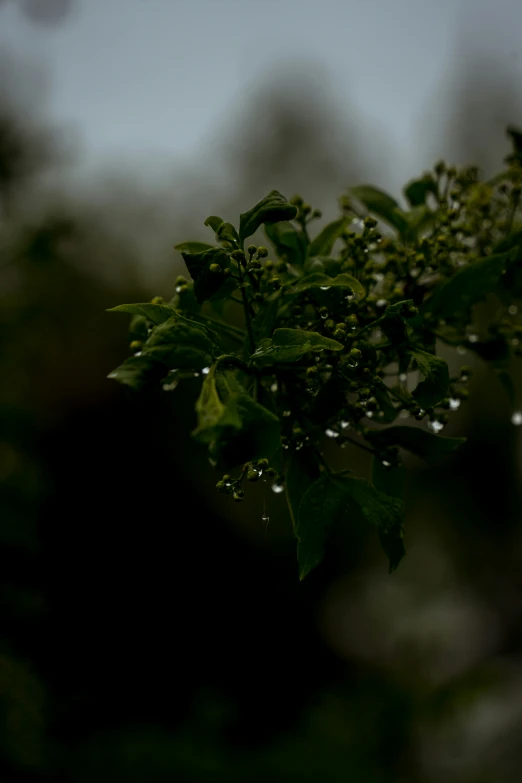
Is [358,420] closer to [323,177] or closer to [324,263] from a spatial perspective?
[324,263]

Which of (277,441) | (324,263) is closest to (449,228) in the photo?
(324,263)

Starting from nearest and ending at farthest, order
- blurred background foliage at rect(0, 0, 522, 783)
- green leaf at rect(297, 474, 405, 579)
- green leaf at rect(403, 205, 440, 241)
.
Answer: green leaf at rect(297, 474, 405, 579) → green leaf at rect(403, 205, 440, 241) → blurred background foliage at rect(0, 0, 522, 783)

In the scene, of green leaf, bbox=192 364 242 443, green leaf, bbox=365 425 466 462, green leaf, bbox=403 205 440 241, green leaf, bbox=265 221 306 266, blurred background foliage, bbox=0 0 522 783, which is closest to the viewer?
green leaf, bbox=192 364 242 443

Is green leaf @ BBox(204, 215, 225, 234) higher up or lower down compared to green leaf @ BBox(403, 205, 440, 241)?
lower down

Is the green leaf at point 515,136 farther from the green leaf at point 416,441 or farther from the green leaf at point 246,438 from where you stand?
the green leaf at point 246,438

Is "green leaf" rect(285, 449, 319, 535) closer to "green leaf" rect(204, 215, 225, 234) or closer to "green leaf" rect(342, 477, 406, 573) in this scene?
"green leaf" rect(342, 477, 406, 573)

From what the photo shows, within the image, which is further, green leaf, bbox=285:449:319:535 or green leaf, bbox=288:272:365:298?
green leaf, bbox=285:449:319:535

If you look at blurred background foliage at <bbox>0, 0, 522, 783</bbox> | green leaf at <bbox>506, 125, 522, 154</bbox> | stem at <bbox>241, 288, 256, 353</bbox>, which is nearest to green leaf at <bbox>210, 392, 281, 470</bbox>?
stem at <bbox>241, 288, 256, 353</bbox>
